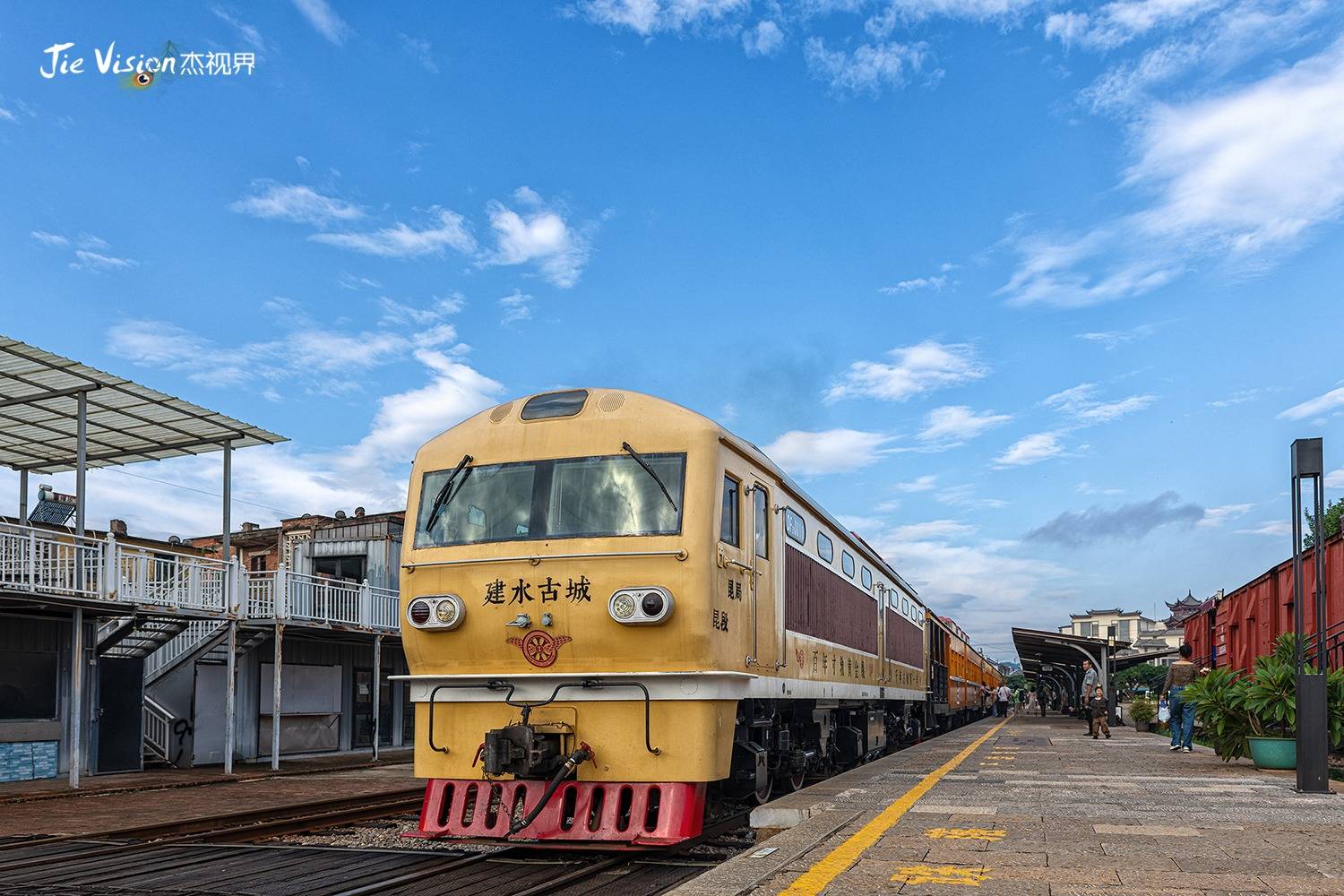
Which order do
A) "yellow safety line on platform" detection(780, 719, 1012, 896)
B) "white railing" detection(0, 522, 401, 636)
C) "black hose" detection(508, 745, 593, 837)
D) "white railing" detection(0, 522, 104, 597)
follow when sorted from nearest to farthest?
"yellow safety line on platform" detection(780, 719, 1012, 896), "black hose" detection(508, 745, 593, 837), "white railing" detection(0, 522, 104, 597), "white railing" detection(0, 522, 401, 636)

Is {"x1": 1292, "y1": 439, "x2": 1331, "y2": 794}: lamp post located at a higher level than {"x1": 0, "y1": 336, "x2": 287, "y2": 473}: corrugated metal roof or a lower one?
lower

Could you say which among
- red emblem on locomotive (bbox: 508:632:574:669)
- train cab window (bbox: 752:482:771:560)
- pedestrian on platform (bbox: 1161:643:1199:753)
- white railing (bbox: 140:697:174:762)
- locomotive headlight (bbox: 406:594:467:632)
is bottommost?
white railing (bbox: 140:697:174:762)

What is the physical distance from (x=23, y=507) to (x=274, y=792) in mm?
9751

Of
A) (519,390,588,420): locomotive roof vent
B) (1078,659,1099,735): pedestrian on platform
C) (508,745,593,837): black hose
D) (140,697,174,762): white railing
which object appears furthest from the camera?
(1078,659,1099,735): pedestrian on platform

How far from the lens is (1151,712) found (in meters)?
28.6

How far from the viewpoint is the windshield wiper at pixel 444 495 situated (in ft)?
30.7

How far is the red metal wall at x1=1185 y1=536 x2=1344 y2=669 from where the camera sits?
16672mm

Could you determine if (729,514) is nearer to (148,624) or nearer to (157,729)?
(148,624)

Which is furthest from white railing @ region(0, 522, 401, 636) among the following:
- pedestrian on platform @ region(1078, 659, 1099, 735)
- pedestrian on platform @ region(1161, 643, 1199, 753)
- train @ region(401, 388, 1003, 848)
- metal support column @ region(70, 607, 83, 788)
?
pedestrian on platform @ region(1078, 659, 1099, 735)

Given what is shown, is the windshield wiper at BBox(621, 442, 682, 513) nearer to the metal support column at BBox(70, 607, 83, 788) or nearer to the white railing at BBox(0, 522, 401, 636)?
the white railing at BBox(0, 522, 401, 636)

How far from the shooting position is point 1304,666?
11445 mm

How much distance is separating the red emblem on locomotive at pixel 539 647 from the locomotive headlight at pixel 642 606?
47 centimetres

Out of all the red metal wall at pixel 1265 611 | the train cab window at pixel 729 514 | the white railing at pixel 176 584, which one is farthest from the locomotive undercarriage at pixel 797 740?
the white railing at pixel 176 584

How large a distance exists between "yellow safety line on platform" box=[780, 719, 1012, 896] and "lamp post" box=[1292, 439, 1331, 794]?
335cm
